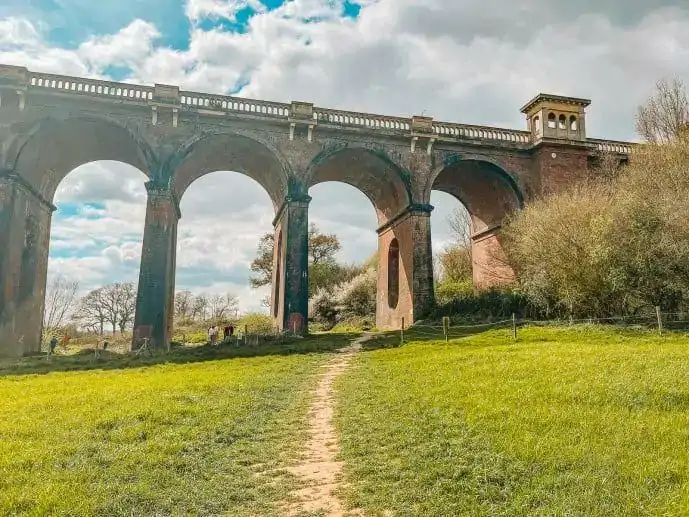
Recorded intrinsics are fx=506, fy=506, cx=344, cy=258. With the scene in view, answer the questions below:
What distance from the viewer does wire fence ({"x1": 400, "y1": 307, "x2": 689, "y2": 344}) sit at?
1574cm

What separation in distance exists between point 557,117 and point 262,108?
15.6 metres

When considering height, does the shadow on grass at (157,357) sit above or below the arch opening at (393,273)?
below

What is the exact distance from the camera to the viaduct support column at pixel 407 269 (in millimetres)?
23859

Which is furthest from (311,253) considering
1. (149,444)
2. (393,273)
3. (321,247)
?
(149,444)

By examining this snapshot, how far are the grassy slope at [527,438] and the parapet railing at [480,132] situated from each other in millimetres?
17385

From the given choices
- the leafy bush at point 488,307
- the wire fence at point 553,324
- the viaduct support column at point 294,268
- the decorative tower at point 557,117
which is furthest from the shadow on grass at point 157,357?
the decorative tower at point 557,117

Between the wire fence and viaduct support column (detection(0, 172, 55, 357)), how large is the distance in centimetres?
1548

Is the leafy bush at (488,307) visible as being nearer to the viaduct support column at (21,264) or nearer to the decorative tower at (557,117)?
the decorative tower at (557,117)

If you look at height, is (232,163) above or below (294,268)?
above

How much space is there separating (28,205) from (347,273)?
26.4 m

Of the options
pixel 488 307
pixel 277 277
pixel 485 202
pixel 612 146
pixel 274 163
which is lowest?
pixel 488 307

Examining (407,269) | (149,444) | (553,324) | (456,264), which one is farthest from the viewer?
(456,264)

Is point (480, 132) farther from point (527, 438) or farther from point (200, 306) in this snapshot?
point (200, 306)

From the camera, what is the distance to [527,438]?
19.0 feet
